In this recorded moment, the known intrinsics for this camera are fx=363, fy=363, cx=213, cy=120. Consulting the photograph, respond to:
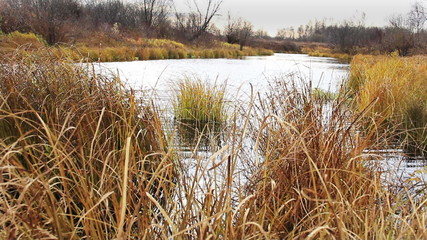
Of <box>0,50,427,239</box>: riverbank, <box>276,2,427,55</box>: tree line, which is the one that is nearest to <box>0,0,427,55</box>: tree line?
<box>276,2,427,55</box>: tree line

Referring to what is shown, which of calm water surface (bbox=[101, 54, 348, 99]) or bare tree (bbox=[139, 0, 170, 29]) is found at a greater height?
bare tree (bbox=[139, 0, 170, 29])

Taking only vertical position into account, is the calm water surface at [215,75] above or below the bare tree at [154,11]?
below

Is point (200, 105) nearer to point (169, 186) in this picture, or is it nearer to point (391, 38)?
point (169, 186)

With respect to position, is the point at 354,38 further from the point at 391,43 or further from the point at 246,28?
the point at 391,43

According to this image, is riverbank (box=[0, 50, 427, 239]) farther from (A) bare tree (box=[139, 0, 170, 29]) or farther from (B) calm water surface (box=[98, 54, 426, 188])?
(A) bare tree (box=[139, 0, 170, 29])

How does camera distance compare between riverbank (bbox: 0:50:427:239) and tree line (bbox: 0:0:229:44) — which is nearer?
riverbank (bbox: 0:50:427:239)

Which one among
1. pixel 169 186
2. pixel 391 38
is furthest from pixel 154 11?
pixel 169 186

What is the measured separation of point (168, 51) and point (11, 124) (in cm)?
1335

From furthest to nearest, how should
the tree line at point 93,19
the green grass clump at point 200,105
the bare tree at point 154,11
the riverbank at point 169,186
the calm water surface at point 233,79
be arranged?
the bare tree at point 154,11 → the tree line at point 93,19 → the green grass clump at point 200,105 → the calm water surface at point 233,79 → the riverbank at point 169,186

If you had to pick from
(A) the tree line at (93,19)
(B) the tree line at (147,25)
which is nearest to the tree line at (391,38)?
(B) the tree line at (147,25)

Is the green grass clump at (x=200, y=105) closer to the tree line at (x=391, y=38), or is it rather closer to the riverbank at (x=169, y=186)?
the riverbank at (x=169, y=186)

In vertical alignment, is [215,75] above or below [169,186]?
above

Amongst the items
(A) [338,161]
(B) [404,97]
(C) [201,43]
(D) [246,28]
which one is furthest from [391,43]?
(A) [338,161]

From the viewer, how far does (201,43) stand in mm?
21828
